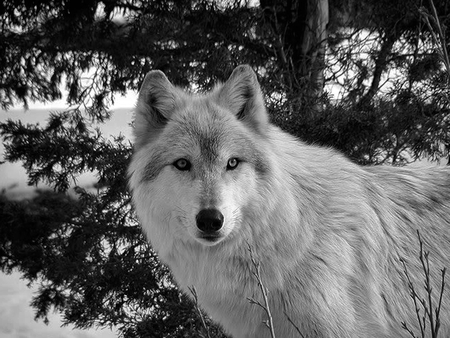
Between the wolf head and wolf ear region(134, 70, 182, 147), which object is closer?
the wolf head

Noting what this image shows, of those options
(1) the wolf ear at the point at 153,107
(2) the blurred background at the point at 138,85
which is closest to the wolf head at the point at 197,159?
(1) the wolf ear at the point at 153,107

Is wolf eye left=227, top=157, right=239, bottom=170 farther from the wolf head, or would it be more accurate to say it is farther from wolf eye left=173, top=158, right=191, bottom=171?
wolf eye left=173, top=158, right=191, bottom=171

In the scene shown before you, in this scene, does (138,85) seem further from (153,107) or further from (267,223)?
(267,223)

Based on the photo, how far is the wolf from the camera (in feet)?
9.95

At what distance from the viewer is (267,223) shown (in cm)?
314

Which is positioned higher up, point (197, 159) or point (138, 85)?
point (197, 159)

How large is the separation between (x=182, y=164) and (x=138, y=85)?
3.86m

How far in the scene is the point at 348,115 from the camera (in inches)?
216

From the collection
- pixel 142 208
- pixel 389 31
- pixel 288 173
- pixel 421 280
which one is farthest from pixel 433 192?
pixel 389 31

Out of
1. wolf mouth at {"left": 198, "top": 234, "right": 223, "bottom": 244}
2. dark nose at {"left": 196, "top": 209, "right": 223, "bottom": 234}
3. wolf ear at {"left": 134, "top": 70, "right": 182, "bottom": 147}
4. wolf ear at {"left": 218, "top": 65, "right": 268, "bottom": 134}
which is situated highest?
wolf ear at {"left": 218, "top": 65, "right": 268, "bottom": 134}

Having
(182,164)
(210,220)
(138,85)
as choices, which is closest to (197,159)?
(182,164)

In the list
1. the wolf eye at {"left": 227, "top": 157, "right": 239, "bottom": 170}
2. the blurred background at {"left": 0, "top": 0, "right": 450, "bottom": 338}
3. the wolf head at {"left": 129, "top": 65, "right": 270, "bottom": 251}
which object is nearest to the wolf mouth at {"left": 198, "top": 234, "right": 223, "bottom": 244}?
the wolf head at {"left": 129, "top": 65, "right": 270, "bottom": 251}

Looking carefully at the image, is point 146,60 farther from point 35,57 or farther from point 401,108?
point 401,108

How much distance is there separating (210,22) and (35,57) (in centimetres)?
252
